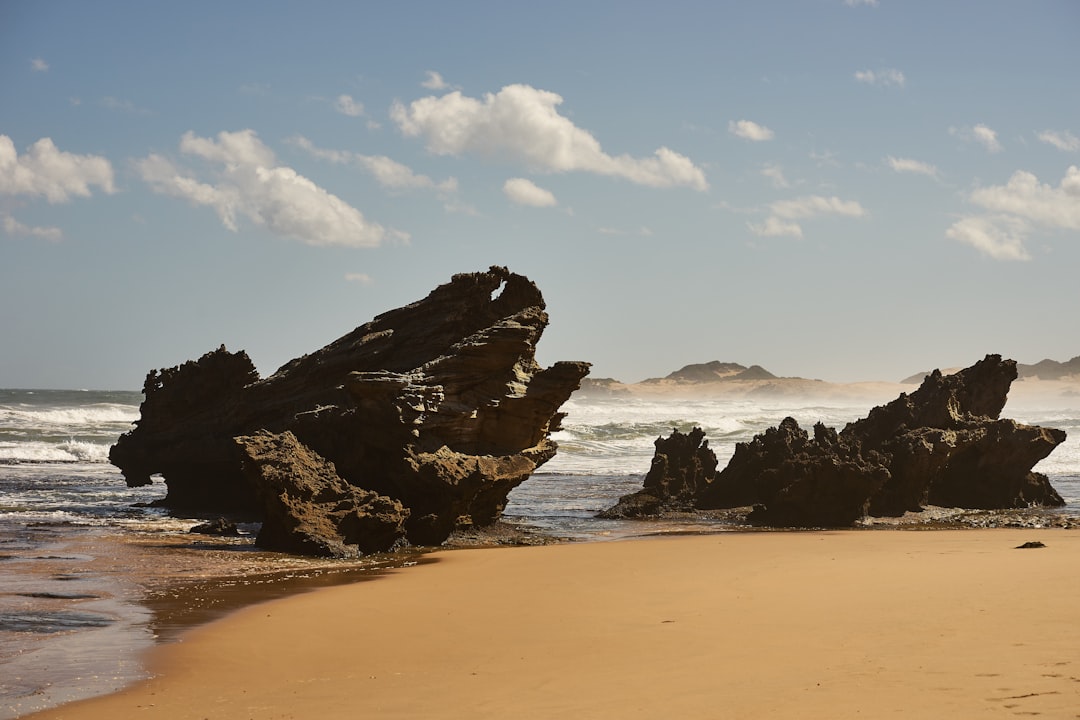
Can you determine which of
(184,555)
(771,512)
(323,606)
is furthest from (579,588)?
(771,512)

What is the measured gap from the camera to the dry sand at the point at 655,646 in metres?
7.54

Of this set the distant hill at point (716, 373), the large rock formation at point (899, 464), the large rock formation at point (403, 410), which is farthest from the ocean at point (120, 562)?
the distant hill at point (716, 373)

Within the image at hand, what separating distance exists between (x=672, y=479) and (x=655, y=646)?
17.1 m

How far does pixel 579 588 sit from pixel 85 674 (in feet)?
20.5

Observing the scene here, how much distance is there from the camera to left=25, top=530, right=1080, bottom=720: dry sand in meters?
7.54

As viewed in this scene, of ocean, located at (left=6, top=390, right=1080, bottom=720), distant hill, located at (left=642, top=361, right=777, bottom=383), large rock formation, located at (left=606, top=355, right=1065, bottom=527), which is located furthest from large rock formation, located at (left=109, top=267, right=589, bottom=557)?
distant hill, located at (left=642, top=361, right=777, bottom=383)

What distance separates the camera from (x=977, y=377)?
95.5ft

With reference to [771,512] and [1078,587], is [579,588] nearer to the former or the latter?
[1078,587]

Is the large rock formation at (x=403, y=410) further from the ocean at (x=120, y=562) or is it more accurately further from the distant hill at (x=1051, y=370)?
the distant hill at (x=1051, y=370)

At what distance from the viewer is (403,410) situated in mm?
18266

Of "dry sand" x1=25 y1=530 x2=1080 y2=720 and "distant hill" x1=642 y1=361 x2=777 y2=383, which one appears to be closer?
"dry sand" x1=25 y1=530 x2=1080 y2=720

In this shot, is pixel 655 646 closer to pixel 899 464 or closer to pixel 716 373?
pixel 899 464

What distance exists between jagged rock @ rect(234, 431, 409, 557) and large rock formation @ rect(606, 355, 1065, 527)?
8435mm

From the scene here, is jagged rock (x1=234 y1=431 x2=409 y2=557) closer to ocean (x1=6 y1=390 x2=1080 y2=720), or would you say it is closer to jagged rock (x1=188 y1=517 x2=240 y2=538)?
ocean (x1=6 y1=390 x2=1080 y2=720)
